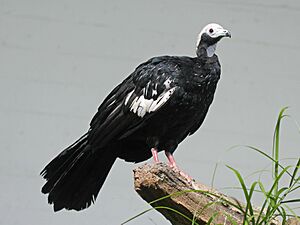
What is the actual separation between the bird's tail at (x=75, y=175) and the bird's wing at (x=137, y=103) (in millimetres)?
83

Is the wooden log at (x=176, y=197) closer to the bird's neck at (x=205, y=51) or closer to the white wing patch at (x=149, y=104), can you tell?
the white wing patch at (x=149, y=104)

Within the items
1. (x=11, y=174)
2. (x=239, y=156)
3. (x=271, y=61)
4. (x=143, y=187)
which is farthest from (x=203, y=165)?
(x=143, y=187)

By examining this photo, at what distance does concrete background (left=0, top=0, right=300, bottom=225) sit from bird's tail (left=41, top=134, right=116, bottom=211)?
822 millimetres

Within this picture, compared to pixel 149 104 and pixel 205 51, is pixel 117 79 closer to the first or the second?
pixel 205 51

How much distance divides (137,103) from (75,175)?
0.31 metres

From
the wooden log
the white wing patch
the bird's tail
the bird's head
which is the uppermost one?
the bird's head

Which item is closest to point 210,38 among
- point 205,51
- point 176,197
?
point 205,51

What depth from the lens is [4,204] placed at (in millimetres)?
3721

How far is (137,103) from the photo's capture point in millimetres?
2799

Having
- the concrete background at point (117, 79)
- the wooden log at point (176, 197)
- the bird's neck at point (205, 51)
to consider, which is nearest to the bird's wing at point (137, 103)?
the bird's neck at point (205, 51)

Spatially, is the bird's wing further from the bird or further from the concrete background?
the concrete background

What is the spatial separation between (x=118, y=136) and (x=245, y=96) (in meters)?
1.18

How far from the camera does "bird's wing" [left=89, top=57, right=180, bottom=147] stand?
2787 millimetres

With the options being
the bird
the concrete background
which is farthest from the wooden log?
the concrete background
